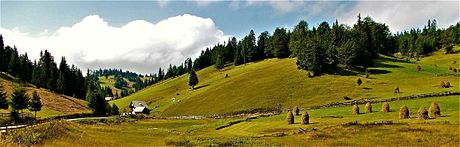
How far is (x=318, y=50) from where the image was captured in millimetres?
110812

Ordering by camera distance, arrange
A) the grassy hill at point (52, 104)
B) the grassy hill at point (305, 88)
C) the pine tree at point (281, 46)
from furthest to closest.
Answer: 1. the pine tree at point (281, 46)
2. the grassy hill at point (52, 104)
3. the grassy hill at point (305, 88)

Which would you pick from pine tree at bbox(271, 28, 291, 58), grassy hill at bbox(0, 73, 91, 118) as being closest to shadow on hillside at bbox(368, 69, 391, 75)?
pine tree at bbox(271, 28, 291, 58)

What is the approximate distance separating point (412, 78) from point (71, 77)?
129 m

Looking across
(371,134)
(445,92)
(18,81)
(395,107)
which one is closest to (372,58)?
(445,92)

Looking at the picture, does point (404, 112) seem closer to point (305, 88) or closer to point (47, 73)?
point (305, 88)

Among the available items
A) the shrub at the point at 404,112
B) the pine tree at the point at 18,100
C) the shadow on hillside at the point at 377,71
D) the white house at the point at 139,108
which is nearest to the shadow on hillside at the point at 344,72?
the shadow on hillside at the point at 377,71

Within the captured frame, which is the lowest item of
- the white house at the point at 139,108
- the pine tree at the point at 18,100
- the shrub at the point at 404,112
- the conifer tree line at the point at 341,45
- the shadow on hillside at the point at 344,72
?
the shrub at the point at 404,112

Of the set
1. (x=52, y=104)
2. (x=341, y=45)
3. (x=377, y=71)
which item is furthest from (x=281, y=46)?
(x=52, y=104)

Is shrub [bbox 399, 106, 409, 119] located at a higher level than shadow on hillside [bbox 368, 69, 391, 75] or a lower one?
lower

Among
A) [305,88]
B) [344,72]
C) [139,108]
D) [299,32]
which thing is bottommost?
[139,108]

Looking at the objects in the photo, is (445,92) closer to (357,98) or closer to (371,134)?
(357,98)

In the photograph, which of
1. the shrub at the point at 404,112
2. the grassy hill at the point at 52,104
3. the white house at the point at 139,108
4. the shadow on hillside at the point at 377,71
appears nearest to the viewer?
the shrub at the point at 404,112

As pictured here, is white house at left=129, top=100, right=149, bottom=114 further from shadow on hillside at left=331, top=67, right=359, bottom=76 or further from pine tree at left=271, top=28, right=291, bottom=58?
pine tree at left=271, top=28, right=291, bottom=58

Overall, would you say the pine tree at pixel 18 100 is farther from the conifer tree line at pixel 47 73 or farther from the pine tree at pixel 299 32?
the pine tree at pixel 299 32
